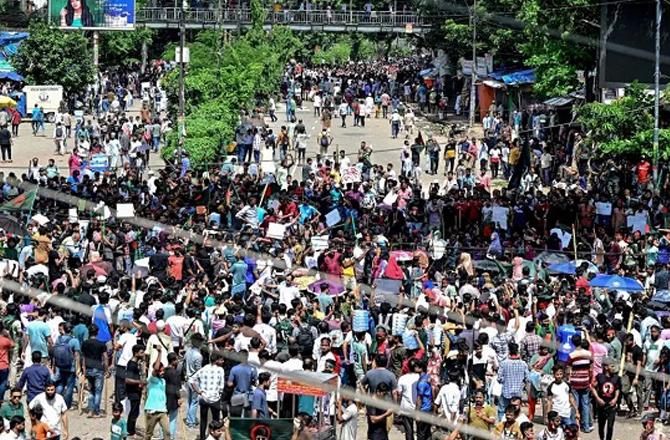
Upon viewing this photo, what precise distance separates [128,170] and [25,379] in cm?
1570

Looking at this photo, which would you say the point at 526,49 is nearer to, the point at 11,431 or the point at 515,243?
the point at 515,243

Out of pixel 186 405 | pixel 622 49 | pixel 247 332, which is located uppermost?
pixel 622 49

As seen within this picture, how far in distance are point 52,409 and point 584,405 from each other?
5736mm

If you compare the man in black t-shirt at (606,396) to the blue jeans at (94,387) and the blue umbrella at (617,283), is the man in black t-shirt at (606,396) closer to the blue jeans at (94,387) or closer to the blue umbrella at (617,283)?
the blue umbrella at (617,283)

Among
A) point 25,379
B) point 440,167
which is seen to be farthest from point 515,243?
point 440,167

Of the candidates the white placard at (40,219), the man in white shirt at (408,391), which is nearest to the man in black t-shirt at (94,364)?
the man in white shirt at (408,391)

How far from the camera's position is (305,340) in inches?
608

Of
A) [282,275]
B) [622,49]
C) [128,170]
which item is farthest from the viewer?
[622,49]

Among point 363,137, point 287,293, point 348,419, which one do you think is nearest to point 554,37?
point 363,137

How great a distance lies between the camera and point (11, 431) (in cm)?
1244

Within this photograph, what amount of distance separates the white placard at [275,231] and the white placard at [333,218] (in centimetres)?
158

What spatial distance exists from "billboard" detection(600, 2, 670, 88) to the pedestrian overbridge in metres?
37.0

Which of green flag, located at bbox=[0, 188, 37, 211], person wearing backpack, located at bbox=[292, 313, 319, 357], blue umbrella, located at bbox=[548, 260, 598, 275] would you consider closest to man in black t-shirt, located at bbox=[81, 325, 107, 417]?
person wearing backpack, located at bbox=[292, 313, 319, 357]

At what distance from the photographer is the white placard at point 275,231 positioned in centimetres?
2206
